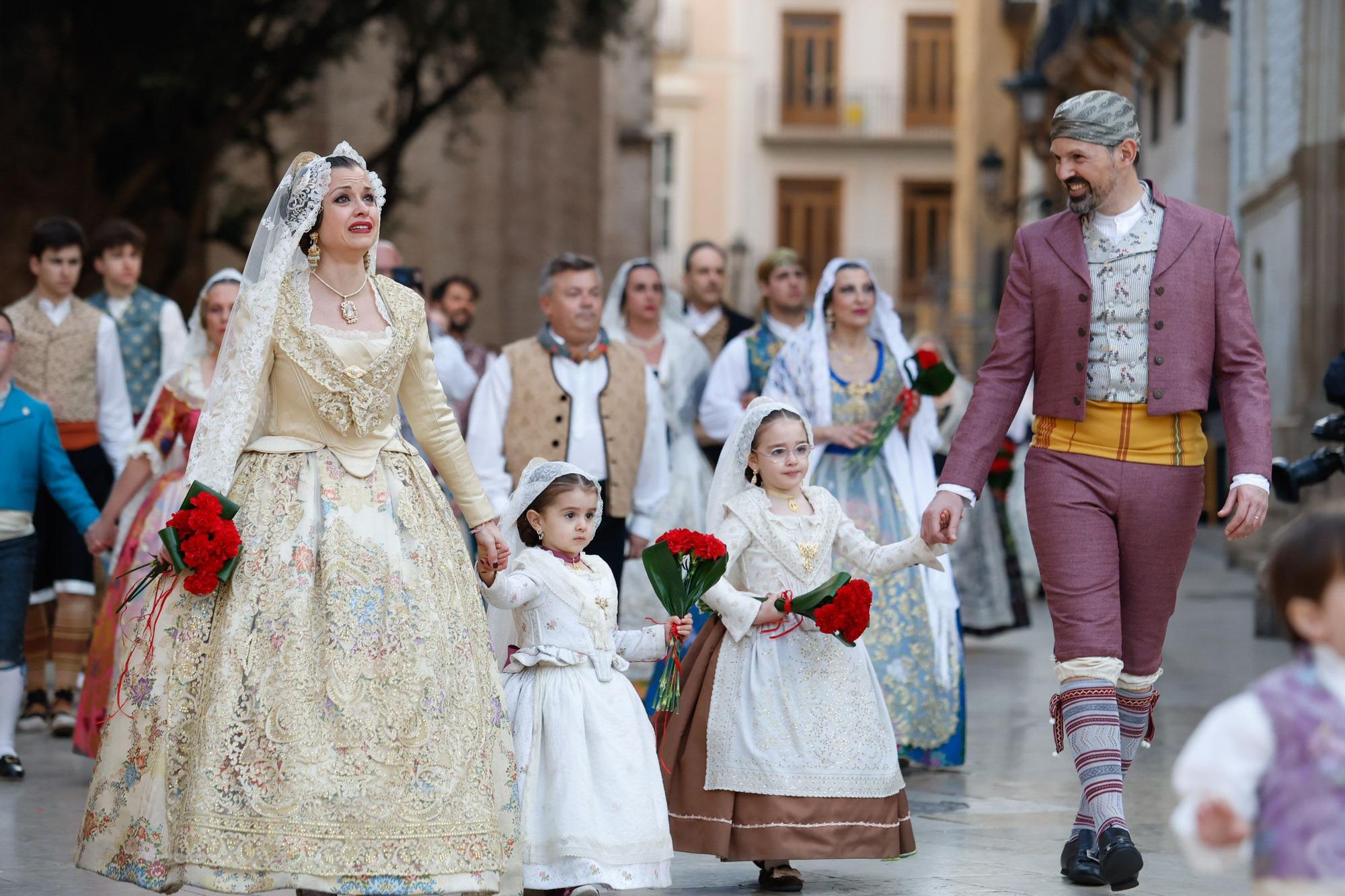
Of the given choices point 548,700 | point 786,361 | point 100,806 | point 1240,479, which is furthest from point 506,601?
point 786,361

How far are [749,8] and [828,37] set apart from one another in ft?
7.45

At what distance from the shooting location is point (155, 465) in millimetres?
8148

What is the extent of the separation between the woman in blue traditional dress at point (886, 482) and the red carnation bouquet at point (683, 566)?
2.37 metres

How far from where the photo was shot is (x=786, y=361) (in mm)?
8523

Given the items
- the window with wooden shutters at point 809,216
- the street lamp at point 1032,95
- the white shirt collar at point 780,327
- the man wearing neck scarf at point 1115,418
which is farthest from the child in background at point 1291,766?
the window with wooden shutters at point 809,216

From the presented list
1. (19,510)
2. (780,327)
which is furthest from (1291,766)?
(780,327)

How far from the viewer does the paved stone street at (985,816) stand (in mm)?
6020

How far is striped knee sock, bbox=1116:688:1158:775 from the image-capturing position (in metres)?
6.08

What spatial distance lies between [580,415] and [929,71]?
44934 millimetres

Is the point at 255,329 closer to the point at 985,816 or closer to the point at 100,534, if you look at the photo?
the point at 100,534

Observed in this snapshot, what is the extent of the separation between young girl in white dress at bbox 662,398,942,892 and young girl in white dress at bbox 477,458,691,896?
35cm

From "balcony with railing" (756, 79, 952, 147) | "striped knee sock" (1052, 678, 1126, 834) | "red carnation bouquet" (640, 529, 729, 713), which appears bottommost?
"striped knee sock" (1052, 678, 1126, 834)

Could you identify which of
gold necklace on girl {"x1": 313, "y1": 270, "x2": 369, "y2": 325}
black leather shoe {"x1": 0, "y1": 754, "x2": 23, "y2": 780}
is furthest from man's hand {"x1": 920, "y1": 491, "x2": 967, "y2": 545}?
black leather shoe {"x1": 0, "y1": 754, "x2": 23, "y2": 780}

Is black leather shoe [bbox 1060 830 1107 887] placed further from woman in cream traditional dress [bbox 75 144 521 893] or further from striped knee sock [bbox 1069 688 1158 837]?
woman in cream traditional dress [bbox 75 144 521 893]
